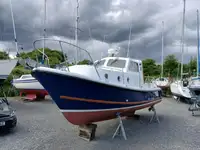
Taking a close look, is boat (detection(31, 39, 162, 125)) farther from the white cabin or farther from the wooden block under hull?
the wooden block under hull

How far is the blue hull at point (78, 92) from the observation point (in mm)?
5441

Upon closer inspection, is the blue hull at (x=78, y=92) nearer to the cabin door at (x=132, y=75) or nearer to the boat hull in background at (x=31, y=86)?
the cabin door at (x=132, y=75)

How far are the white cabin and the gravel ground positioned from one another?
1.78 m

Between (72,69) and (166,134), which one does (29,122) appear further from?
(166,134)

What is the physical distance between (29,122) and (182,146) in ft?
18.8

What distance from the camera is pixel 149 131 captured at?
25.0ft

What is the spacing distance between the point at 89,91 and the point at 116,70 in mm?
1826

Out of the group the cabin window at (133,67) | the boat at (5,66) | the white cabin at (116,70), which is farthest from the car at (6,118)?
the boat at (5,66)

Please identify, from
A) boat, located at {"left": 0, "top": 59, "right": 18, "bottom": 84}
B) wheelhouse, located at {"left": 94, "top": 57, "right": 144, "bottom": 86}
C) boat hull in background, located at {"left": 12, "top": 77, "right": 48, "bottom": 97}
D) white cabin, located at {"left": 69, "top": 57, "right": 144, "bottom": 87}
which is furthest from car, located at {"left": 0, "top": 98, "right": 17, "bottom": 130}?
boat hull in background, located at {"left": 12, "top": 77, "right": 48, "bottom": 97}

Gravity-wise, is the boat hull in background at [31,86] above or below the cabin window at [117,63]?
below

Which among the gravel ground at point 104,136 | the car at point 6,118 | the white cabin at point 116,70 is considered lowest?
the gravel ground at point 104,136

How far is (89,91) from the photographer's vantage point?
5824mm

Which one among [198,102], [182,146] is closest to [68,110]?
[182,146]

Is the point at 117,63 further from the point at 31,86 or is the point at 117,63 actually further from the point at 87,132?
the point at 31,86
